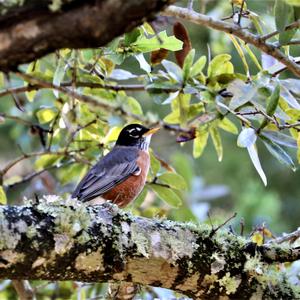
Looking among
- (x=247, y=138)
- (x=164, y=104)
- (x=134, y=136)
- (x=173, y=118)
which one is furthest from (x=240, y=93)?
(x=134, y=136)

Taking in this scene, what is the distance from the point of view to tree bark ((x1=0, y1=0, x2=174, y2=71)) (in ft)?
4.66

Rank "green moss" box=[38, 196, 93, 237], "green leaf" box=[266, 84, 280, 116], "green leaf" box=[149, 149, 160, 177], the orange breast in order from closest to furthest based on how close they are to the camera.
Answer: "green moss" box=[38, 196, 93, 237] → "green leaf" box=[266, 84, 280, 116] → "green leaf" box=[149, 149, 160, 177] → the orange breast

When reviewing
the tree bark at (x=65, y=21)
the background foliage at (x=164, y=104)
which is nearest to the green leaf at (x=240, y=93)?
the background foliage at (x=164, y=104)

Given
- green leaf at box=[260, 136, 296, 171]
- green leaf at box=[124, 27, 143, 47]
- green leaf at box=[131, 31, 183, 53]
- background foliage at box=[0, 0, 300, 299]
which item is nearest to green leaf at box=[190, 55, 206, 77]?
background foliage at box=[0, 0, 300, 299]

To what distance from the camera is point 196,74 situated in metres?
2.74

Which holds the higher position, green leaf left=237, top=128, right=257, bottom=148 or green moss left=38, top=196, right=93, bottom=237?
green moss left=38, top=196, right=93, bottom=237

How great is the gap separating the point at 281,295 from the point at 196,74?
0.95 m

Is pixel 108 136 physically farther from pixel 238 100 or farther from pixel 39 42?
pixel 39 42

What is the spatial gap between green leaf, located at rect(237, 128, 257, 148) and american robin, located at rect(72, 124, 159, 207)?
1261 millimetres

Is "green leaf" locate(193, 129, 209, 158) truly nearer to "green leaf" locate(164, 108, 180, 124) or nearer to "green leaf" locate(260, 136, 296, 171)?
"green leaf" locate(164, 108, 180, 124)

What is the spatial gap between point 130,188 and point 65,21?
104 inches

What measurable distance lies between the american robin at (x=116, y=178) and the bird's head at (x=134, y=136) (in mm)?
189

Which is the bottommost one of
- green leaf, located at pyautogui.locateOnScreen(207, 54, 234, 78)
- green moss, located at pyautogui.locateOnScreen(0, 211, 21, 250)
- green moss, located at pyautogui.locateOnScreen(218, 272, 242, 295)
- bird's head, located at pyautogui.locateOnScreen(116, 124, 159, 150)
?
bird's head, located at pyautogui.locateOnScreen(116, 124, 159, 150)

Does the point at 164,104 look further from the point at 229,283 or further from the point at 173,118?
the point at 229,283
